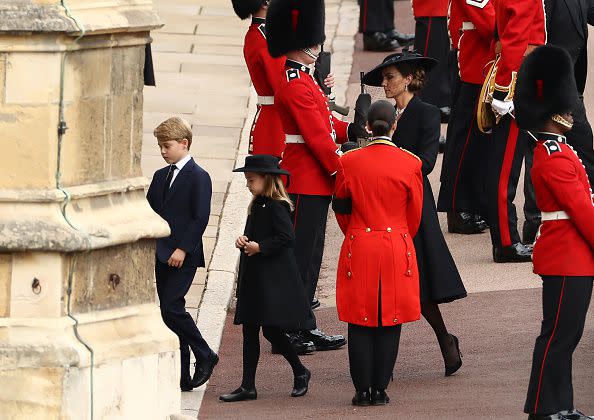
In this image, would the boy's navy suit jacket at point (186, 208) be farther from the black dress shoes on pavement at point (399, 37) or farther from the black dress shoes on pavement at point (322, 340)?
the black dress shoes on pavement at point (399, 37)

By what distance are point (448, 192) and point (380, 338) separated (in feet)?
10.3

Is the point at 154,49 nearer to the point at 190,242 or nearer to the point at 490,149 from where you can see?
the point at 490,149

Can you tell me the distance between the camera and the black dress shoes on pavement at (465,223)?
466 inches

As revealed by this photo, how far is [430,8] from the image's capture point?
14.2 meters

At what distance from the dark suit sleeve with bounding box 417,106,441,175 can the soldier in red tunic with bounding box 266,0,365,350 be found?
45 cm

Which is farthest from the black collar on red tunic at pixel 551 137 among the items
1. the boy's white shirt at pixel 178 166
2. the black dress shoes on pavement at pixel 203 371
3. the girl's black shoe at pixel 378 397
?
the black dress shoes on pavement at pixel 203 371

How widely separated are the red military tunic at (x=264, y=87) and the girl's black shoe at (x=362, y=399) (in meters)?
2.10

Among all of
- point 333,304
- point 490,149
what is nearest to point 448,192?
point 490,149

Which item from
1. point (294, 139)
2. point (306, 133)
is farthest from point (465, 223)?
point (306, 133)

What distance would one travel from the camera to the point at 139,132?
666 cm

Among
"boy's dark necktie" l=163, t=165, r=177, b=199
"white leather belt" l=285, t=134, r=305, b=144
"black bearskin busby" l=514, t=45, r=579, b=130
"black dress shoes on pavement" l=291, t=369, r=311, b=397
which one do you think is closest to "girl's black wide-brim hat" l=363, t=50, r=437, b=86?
"white leather belt" l=285, t=134, r=305, b=144

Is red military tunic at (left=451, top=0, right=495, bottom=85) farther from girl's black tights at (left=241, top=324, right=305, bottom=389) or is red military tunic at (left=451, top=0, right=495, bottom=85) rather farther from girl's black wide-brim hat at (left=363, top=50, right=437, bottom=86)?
girl's black tights at (left=241, top=324, right=305, bottom=389)

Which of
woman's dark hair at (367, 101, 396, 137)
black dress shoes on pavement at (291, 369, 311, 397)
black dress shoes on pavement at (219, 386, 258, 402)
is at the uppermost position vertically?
woman's dark hair at (367, 101, 396, 137)

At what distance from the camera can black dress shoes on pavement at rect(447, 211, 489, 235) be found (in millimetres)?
11828
